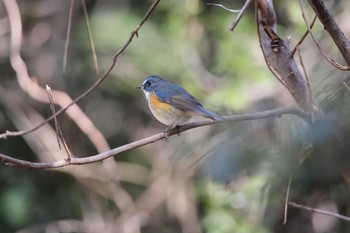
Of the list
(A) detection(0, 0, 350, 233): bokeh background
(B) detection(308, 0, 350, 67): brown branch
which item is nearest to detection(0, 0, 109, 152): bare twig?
(A) detection(0, 0, 350, 233): bokeh background

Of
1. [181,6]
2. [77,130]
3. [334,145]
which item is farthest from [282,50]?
[77,130]

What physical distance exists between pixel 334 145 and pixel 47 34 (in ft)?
15.5

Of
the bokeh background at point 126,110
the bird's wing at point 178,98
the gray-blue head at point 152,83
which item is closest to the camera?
the bird's wing at point 178,98

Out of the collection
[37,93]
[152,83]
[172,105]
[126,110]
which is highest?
[37,93]

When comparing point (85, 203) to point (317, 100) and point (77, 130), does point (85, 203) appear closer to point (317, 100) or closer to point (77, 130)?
point (77, 130)

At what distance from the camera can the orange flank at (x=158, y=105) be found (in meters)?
3.14

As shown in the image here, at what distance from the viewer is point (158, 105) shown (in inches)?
126

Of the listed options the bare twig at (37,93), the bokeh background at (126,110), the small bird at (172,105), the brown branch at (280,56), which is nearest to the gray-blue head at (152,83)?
the small bird at (172,105)

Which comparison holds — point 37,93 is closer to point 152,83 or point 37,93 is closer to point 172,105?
point 152,83

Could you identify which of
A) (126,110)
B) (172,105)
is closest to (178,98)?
(172,105)

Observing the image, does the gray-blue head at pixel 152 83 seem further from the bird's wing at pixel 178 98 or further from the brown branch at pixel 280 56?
the brown branch at pixel 280 56

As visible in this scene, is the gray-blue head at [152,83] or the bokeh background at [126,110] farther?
the bokeh background at [126,110]

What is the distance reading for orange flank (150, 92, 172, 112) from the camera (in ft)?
10.3

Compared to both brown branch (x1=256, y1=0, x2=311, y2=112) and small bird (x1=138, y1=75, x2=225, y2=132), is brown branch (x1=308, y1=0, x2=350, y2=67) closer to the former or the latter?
brown branch (x1=256, y1=0, x2=311, y2=112)
